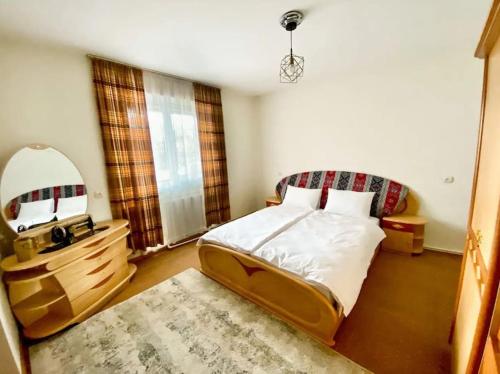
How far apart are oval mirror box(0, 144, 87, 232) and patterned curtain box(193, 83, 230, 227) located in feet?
5.30

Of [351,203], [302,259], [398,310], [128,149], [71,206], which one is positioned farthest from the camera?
[351,203]

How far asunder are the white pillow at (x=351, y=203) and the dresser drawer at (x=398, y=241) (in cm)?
36

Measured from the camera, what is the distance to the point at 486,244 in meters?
0.86

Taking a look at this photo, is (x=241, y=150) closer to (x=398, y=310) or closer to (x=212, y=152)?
(x=212, y=152)

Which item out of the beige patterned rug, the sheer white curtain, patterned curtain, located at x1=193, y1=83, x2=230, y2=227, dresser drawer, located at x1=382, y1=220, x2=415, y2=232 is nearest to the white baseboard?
dresser drawer, located at x1=382, y1=220, x2=415, y2=232

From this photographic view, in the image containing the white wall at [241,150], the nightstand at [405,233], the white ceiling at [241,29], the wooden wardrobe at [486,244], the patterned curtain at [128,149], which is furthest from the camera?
the white wall at [241,150]

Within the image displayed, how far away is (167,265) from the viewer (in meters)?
2.62

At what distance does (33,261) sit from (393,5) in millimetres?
3295

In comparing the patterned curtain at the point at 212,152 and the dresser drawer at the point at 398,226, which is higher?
the patterned curtain at the point at 212,152

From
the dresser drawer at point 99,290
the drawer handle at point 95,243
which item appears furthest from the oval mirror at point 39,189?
the dresser drawer at point 99,290

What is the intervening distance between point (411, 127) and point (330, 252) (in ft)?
6.90

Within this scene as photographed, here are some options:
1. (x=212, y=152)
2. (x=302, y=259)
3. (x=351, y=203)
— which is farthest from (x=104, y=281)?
(x=351, y=203)

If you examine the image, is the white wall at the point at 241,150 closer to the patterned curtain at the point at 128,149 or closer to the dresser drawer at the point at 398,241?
the patterned curtain at the point at 128,149

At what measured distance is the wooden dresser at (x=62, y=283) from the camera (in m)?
1.58
